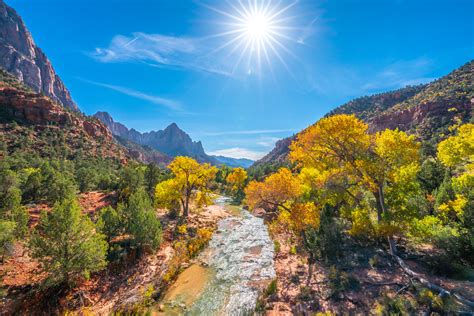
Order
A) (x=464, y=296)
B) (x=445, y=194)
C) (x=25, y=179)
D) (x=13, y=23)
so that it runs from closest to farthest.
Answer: (x=464, y=296) → (x=445, y=194) → (x=25, y=179) → (x=13, y=23)

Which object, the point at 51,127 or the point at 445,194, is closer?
the point at 445,194

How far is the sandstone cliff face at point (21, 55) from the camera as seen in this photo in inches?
5856

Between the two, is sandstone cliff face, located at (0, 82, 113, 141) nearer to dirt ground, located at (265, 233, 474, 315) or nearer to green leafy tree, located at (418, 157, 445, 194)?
dirt ground, located at (265, 233, 474, 315)

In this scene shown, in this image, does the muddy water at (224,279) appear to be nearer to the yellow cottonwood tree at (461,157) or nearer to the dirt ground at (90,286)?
the dirt ground at (90,286)

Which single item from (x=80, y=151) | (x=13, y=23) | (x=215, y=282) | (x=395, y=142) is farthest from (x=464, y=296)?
(x=13, y=23)

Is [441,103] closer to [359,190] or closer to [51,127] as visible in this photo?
[359,190]

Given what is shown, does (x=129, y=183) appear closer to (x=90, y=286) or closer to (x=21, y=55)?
(x=90, y=286)

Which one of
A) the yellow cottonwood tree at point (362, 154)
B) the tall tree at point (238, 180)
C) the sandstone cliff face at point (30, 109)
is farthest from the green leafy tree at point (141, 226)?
the sandstone cliff face at point (30, 109)

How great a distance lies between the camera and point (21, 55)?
161m

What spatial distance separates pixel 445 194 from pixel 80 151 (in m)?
81.9

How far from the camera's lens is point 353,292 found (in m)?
10.5

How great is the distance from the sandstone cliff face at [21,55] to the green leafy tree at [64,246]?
18167cm

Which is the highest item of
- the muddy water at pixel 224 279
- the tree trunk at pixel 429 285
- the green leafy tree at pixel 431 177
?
the green leafy tree at pixel 431 177

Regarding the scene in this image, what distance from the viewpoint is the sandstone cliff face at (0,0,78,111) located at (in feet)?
488
